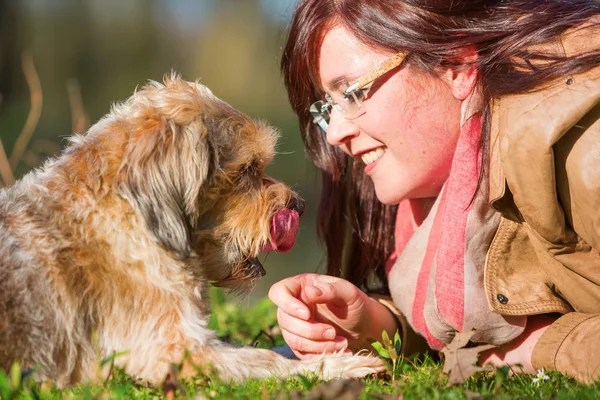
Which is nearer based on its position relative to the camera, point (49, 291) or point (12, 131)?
point (49, 291)

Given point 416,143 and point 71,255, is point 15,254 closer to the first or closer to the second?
point 71,255

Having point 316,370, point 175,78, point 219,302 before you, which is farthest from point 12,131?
point 316,370

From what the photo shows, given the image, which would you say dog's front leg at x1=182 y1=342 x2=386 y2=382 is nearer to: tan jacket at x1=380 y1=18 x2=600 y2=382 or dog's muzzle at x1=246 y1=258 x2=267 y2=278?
dog's muzzle at x1=246 y1=258 x2=267 y2=278

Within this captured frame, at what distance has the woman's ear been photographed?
432 cm

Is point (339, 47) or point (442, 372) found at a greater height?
point (339, 47)

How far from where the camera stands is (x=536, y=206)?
381 centimetres

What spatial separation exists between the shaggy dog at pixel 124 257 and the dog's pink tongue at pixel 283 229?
33cm

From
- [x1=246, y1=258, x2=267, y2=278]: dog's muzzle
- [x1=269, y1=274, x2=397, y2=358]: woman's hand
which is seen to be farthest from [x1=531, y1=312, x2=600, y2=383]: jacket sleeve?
[x1=246, y1=258, x2=267, y2=278]: dog's muzzle

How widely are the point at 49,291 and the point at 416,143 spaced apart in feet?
6.59

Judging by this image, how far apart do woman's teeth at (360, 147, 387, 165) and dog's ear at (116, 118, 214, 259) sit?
1130mm

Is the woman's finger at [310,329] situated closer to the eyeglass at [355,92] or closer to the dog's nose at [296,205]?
the dog's nose at [296,205]

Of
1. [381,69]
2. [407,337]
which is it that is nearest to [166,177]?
[381,69]

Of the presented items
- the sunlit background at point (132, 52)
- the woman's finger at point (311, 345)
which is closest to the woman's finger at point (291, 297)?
the woman's finger at point (311, 345)

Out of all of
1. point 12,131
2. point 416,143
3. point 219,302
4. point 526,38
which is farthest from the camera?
point 12,131
